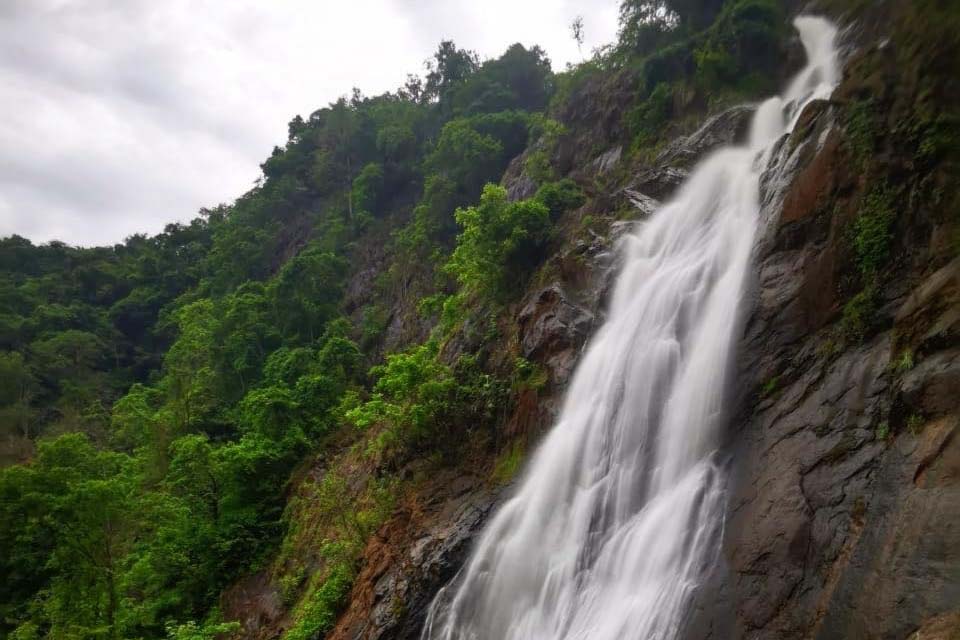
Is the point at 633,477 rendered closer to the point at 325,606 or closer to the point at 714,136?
the point at 325,606

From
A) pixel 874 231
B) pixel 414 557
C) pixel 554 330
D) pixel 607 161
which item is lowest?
pixel 414 557

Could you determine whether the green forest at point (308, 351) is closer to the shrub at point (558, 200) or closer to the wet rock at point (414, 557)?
the shrub at point (558, 200)

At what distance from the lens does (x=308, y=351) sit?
82.0 feet

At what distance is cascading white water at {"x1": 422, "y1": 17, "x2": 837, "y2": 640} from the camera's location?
8062 mm

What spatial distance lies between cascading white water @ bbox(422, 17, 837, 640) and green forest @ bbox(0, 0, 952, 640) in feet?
7.94

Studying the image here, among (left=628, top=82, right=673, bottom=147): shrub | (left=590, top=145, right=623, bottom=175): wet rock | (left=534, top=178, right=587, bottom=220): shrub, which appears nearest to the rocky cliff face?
(left=534, top=178, right=587, bottom=220): shrub

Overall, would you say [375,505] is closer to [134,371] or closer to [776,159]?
[776,159]

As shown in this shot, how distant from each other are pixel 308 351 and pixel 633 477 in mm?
18268

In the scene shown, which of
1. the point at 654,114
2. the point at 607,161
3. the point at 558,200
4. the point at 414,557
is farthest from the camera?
the point at 607,161

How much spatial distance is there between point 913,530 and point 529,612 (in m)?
5.86

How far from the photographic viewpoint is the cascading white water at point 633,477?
26.5ft

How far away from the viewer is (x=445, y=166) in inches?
1339

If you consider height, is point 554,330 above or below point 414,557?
above

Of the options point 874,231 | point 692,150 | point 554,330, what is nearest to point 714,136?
point 692,150
